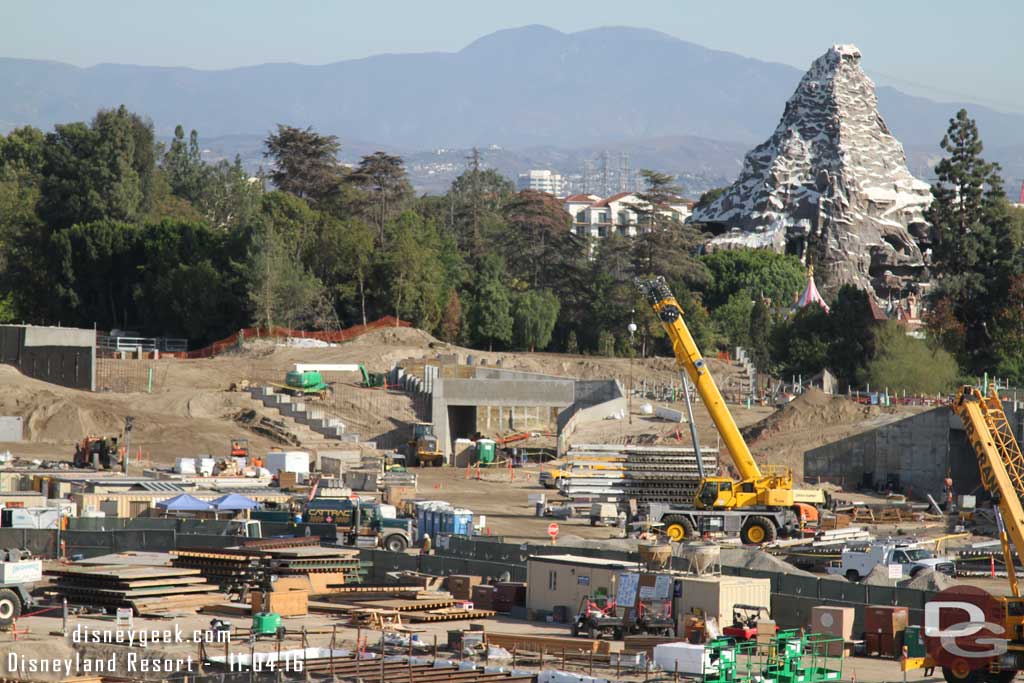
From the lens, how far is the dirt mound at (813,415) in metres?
67.0

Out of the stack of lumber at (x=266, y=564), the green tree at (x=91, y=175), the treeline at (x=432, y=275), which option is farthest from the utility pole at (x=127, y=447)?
the green tree at (x=91, y=175)

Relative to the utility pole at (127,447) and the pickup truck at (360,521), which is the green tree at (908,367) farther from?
the pickup truck at (360,521)

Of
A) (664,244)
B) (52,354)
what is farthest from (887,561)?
(664,244)

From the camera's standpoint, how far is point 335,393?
245 ft

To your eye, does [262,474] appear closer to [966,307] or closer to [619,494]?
[619,494]

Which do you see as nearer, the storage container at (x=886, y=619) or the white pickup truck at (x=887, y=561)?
the storage container at (x=886, y=619)

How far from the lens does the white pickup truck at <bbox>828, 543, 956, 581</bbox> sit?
4028cm

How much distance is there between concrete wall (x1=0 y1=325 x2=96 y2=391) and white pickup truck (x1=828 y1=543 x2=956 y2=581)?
4100 cm

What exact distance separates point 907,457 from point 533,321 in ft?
116

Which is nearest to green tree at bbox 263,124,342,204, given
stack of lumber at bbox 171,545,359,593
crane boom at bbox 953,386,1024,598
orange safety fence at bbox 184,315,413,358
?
orange safety fence at bbox 184,315,413,358

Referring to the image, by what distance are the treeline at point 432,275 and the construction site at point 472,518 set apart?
4255mm

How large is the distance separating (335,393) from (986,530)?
3293 cm

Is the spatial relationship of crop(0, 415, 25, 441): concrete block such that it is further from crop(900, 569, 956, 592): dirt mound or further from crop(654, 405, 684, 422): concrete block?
crop(900, 569, 956, 592): dirt mound

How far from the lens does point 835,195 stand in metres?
131
